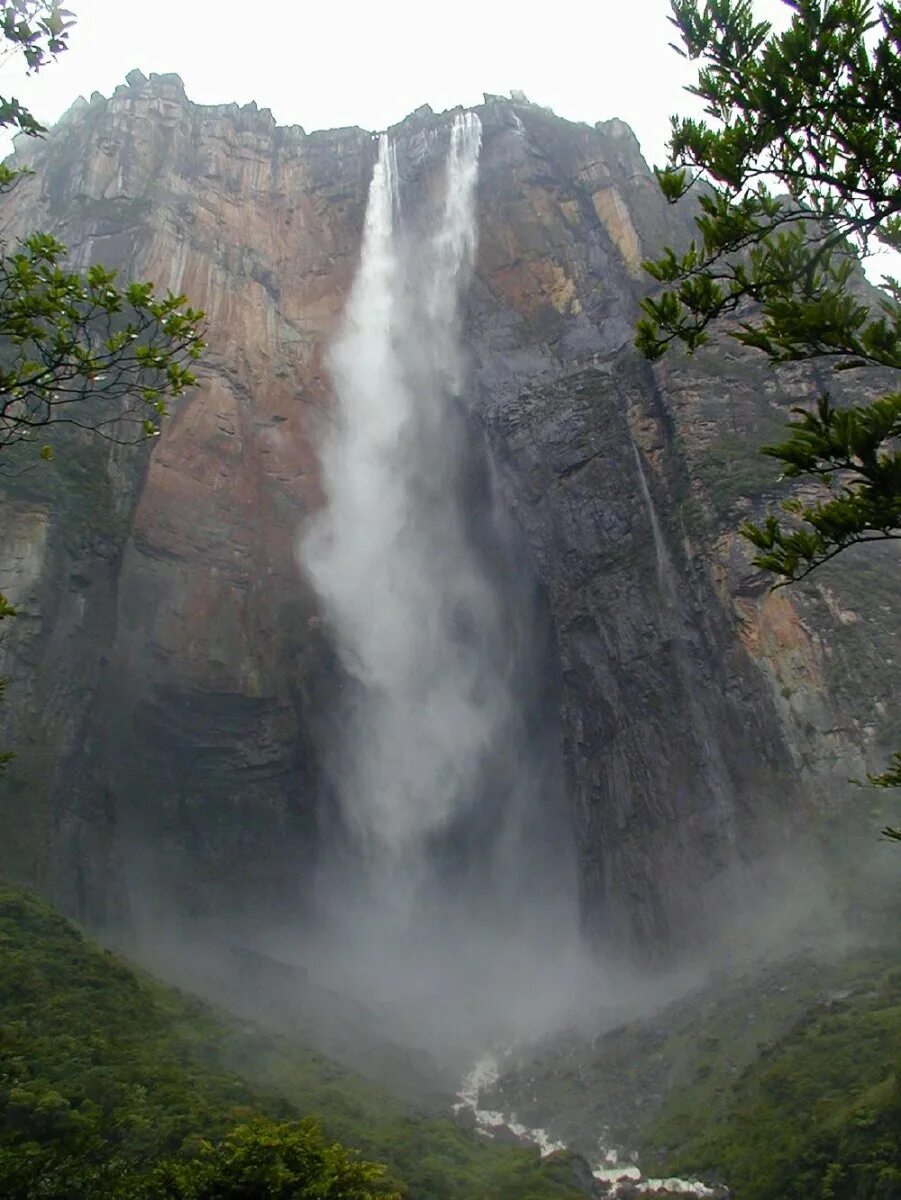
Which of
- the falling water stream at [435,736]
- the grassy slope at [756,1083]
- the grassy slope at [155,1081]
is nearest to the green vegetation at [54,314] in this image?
the grassy slope at [155,1081]

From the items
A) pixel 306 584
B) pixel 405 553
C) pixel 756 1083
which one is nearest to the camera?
pixel 756 1083

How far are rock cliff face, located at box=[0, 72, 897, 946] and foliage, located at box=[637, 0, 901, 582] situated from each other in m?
16.8

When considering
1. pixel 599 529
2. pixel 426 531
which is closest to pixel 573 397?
pixel 599 529

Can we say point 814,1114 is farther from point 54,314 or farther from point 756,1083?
point 54,314

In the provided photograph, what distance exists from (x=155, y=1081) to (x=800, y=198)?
13.2 metres

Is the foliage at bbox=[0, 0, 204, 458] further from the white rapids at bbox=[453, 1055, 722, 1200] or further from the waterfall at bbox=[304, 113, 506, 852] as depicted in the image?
the waterfall at bbox=[304, 113, 506, 852]

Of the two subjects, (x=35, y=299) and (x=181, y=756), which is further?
(x=181, y=756)

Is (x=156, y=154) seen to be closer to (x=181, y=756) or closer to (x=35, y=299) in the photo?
(x=181, y=756)

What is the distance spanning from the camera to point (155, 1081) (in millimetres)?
12125

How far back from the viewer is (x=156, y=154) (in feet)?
116

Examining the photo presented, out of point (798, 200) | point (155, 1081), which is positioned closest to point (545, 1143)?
point (155, 1081)

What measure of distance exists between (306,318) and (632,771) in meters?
22.0

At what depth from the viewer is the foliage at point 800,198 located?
233 inches

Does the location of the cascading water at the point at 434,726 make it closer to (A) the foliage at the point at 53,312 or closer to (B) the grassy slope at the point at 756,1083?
(B) the grassy slope at the point at 756,1083
